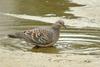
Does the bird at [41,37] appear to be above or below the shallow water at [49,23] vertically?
above

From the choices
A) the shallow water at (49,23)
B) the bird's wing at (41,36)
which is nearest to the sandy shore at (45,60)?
the shallow water at (49,23)

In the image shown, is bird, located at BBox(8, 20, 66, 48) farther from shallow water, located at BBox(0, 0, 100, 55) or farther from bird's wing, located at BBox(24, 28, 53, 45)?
shallow water, located at BBox(0, 0, 100, 55)

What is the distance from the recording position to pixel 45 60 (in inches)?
305

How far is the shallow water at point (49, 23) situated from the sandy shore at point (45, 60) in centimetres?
56

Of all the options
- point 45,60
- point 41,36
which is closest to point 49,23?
point 41,36

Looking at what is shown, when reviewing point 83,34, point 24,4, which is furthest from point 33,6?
point 83,34

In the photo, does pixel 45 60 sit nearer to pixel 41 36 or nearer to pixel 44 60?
pixel 44 60

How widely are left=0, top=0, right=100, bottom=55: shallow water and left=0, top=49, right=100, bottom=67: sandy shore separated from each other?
563 millimetres

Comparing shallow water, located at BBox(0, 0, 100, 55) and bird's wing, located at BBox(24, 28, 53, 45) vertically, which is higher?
bird's wing, located at BBox(24, 28, 53, 45)

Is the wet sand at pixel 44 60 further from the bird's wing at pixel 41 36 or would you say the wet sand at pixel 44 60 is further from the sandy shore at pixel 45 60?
the bird's wing at pixel 41 36

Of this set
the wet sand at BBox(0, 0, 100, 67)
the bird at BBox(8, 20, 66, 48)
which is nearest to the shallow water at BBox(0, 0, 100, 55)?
the bird at BBox(8, 20, 66, 48)

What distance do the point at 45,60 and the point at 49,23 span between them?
4686 millimetres

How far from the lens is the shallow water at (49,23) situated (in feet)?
30.2

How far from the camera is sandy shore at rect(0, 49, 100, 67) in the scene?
24.5 feet
